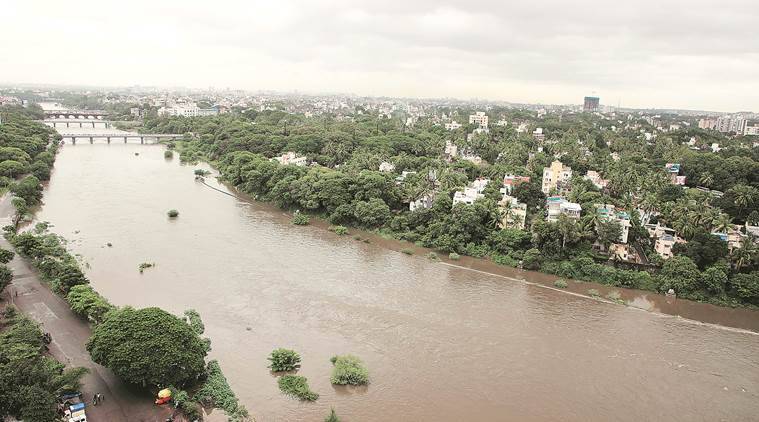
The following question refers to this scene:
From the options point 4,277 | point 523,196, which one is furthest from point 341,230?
point 4,277

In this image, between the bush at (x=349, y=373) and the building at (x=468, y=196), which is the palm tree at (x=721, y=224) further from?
the bush at (x=349, y=373)

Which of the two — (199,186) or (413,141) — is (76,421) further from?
(413,141)

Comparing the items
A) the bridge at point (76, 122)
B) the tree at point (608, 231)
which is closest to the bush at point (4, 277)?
the tree at point (608, 231)

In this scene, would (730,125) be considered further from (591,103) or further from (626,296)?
(626,296)

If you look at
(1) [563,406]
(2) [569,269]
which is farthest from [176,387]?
(2) [569,269]

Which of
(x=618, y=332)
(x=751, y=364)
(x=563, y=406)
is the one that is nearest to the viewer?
(x=563, y=406)

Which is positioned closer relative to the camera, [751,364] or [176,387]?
[176,387]
